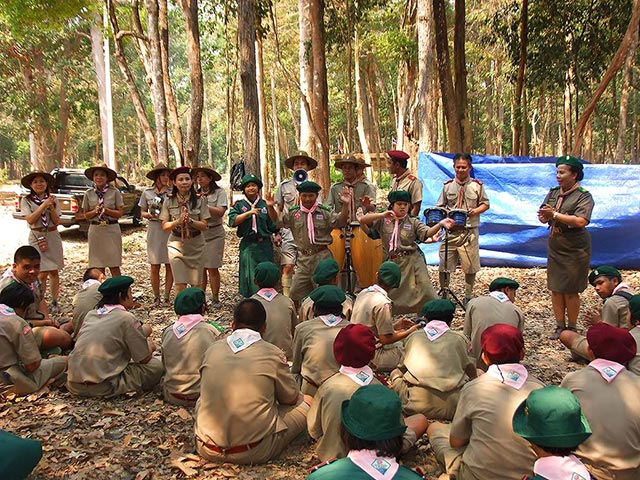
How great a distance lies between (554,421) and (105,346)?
370 cm

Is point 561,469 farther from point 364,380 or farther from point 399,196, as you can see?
point 399,196

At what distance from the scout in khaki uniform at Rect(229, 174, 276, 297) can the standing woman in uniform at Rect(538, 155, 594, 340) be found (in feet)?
10.8

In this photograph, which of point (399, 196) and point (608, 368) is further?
point (399, 196)

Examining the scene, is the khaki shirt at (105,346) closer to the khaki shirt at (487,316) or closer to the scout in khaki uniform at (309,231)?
the scout in khaki uniform at (309,231)

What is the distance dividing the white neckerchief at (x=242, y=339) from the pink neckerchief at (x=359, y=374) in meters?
0.72

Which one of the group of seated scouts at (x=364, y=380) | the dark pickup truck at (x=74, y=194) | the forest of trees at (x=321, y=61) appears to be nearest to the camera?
the group of seated scouts at (x=364, y=380)

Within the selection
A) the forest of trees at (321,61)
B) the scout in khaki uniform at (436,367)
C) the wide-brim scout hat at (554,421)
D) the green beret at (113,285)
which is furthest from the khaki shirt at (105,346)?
the forest of trees at (321,61)

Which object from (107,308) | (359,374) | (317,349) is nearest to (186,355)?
(107,308)

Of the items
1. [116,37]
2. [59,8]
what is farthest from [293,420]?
[59,8]

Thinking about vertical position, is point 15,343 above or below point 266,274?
below

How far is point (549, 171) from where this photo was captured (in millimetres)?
9750

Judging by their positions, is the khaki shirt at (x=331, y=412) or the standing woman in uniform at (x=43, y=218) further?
the standing woman in uniform at (x=43, y=218)

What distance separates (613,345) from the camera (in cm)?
324

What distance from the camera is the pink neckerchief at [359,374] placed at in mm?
3314
